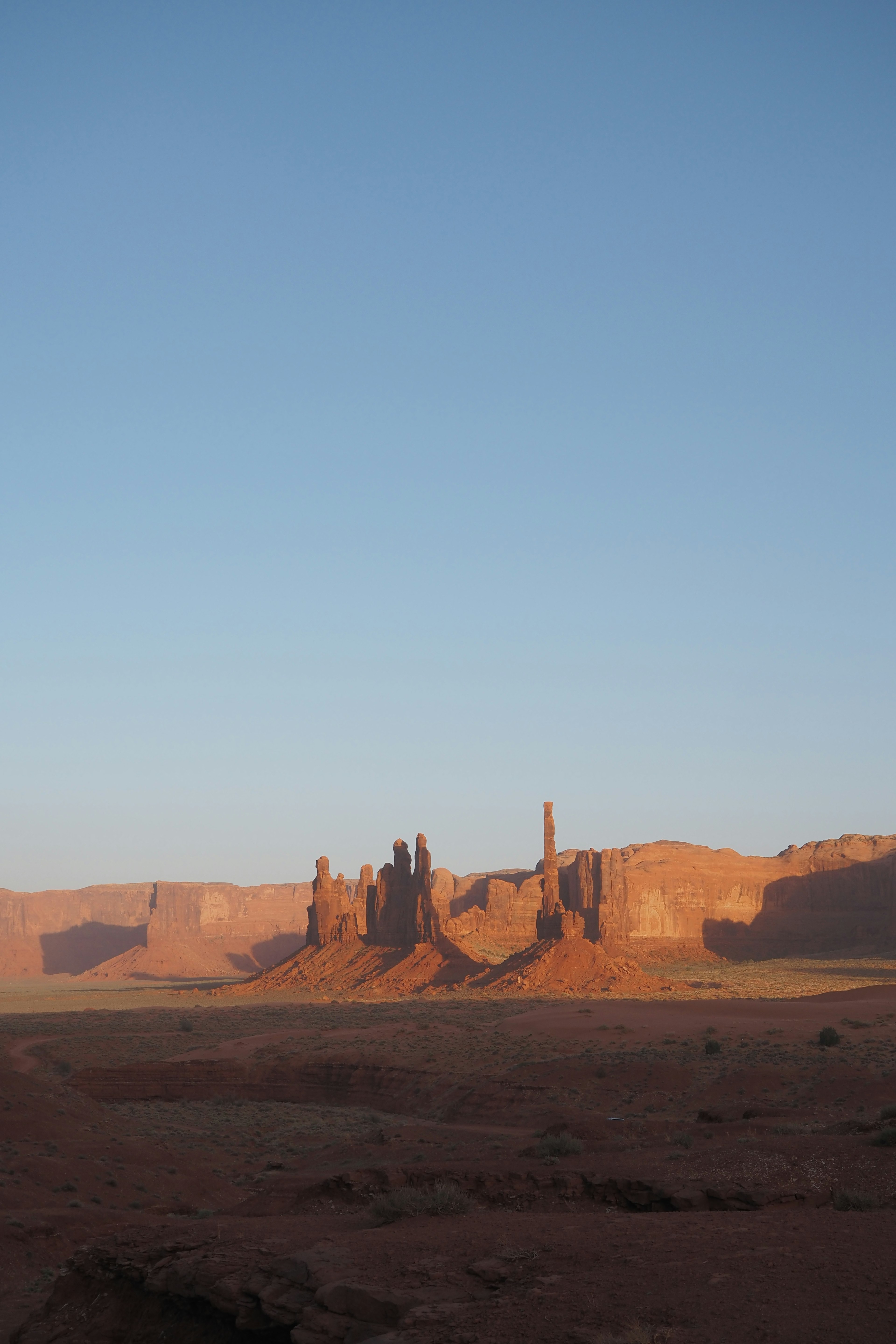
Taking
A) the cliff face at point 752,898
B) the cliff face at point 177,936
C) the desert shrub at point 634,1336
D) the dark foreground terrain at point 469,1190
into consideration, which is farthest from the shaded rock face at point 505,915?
the desert shrub at point 634,1336

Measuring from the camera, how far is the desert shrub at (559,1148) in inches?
695

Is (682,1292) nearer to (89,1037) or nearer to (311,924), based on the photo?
(89,1037)

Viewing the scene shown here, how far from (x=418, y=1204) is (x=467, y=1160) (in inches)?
208

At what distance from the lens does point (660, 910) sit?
440ft

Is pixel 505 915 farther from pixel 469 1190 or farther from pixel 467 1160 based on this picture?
pixel 469 1190

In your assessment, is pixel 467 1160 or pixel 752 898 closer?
pixel 467 1160

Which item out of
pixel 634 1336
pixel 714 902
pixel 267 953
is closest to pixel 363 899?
pixel 714 902

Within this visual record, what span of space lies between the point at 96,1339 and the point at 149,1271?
742 millimetres

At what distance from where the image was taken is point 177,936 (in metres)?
181

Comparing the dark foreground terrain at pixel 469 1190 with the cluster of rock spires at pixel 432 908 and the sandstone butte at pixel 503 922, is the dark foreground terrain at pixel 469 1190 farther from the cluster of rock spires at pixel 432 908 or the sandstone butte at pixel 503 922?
the cluster of rock spires at pixel 432 908

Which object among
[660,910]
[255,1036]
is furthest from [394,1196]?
[660,910]

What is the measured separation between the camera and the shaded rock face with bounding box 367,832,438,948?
9706 cm

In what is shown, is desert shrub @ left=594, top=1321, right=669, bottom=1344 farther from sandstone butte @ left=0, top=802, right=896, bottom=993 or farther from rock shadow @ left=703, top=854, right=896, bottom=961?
rock shadow @ left=703, top=854, right=896, bottom=961

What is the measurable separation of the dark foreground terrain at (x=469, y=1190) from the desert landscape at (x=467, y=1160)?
0.17ft
